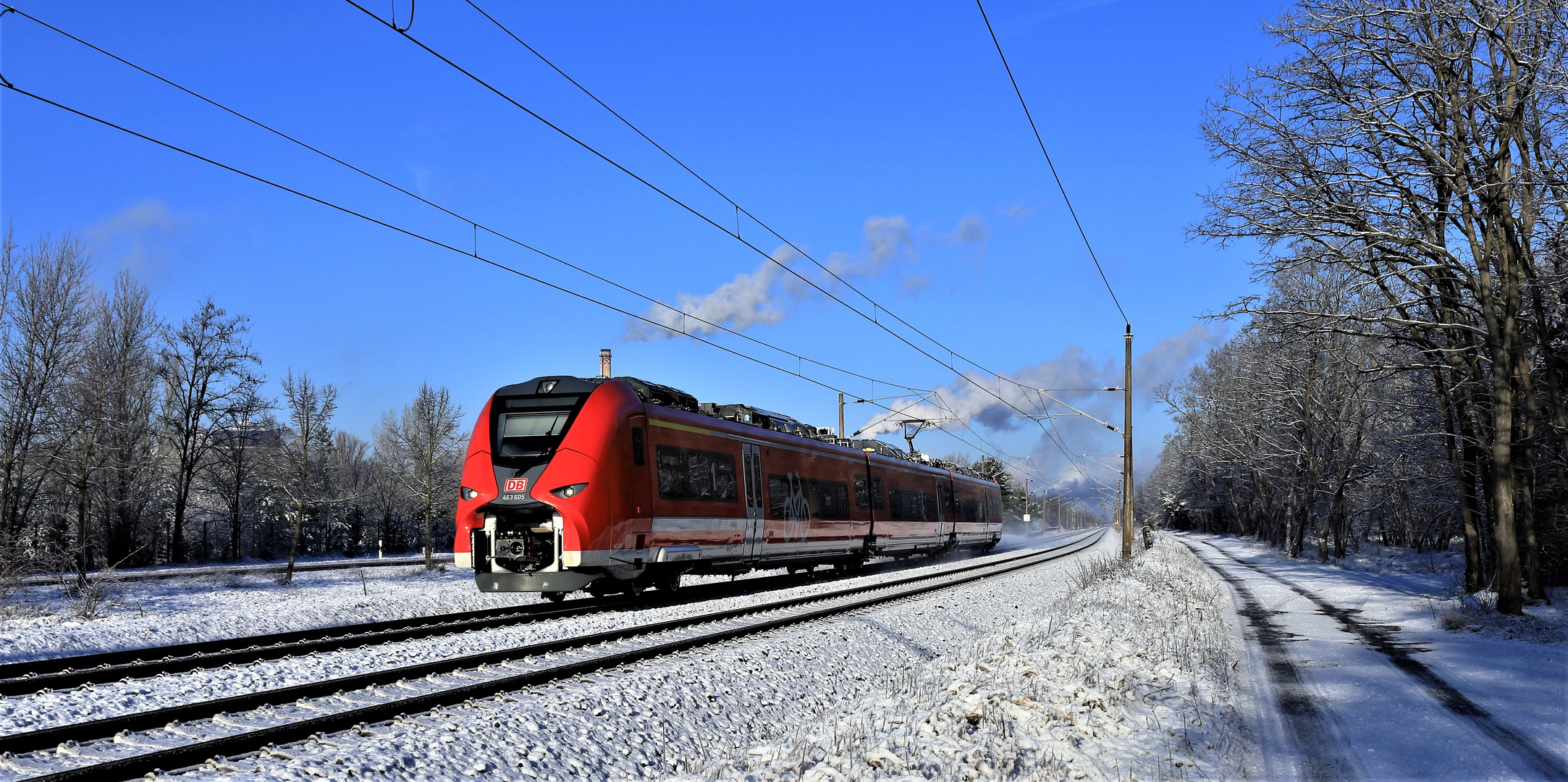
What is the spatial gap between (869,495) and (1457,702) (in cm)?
1715

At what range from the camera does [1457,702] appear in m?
8.41

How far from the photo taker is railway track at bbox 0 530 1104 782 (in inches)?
222

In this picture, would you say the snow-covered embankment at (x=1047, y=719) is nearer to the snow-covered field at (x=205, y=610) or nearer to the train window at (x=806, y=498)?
the train window at (x=806, y=498)

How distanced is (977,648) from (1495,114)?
10.9 meters

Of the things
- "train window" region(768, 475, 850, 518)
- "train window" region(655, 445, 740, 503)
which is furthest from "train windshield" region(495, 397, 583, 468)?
"train window" region(768, 475, 850, 518)

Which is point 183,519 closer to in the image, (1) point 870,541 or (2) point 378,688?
(1) point 870,541

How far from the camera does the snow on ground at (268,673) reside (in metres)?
7.08

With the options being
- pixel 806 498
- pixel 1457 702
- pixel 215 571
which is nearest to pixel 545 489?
pixel 806 498

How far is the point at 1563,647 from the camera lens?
11.5 m

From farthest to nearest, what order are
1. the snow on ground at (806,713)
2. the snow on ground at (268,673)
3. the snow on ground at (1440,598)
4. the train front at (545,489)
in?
the train front at (545,489) < the snow on ground at (1440,598) < the snow on ground at (268,673) < the snow on ground at (806,713)

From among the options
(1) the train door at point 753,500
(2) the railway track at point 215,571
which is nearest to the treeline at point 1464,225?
(1) the train door at point 753,500

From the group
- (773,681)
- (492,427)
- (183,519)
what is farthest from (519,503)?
(183,519)

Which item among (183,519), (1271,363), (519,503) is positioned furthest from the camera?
(183,519)

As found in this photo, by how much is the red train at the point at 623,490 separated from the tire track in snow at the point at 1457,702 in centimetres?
990
